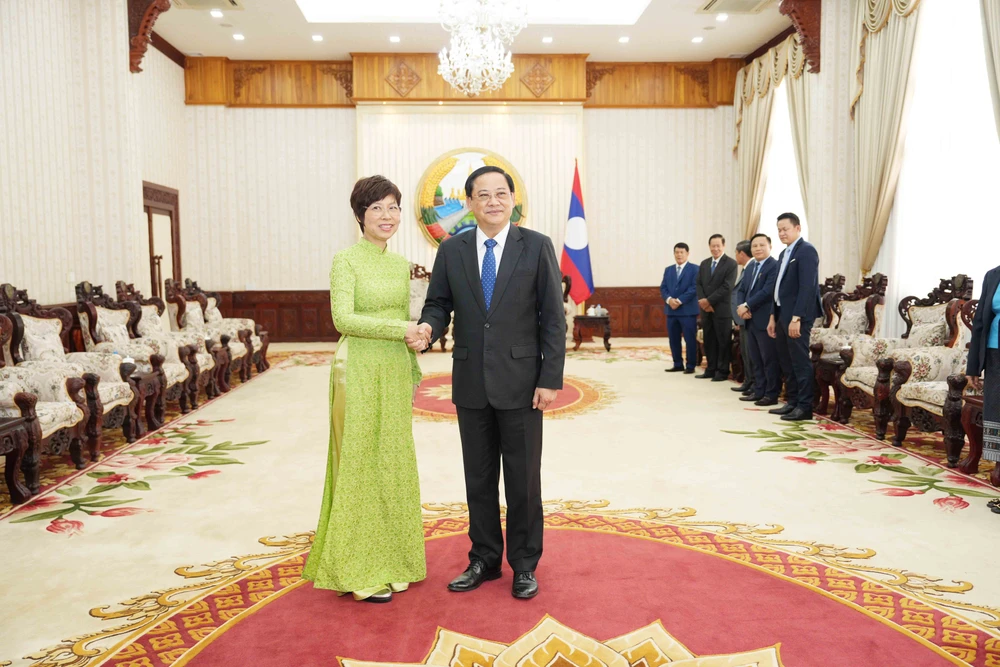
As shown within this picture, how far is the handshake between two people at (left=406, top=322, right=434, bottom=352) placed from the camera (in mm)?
2672

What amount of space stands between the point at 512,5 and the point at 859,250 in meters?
4.53

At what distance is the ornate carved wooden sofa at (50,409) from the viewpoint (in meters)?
4.17

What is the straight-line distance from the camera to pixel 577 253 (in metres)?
11.5

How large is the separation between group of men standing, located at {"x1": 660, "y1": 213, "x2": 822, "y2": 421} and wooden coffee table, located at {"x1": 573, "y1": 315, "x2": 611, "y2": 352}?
203 cm

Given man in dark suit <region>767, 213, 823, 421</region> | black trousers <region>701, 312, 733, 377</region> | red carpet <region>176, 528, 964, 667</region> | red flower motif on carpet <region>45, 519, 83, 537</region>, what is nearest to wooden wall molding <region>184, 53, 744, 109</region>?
black trousers <region>701, 312, 733, 377</region>

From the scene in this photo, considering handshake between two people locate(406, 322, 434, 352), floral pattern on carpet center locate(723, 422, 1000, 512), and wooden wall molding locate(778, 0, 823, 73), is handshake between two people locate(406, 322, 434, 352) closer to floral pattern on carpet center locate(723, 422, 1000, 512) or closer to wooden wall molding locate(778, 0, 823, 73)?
floral pattern on carpet center locate(723, 422, 1000, 512)

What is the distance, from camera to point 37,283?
716cm

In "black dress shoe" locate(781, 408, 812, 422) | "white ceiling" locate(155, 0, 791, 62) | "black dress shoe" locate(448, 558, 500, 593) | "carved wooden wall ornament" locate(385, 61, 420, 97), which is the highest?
"white ceiling" locate(155, 0, 791, 62)

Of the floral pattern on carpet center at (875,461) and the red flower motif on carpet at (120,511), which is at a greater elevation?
the floral pattern on carpet center at (875,461)

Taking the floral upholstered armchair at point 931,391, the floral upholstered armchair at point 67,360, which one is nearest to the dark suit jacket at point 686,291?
the floral upholstered armchair at point 931,391

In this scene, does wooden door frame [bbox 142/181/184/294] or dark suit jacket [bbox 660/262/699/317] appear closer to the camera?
dark suit jacket [bbox 660/262/699/317]

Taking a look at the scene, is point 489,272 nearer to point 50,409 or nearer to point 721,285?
point 50,409

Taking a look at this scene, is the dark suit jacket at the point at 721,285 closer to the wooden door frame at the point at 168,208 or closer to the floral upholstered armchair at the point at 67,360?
the floral upholstered armchair at the point at 67,360

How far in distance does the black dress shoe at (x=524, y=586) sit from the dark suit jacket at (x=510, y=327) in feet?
2.07
